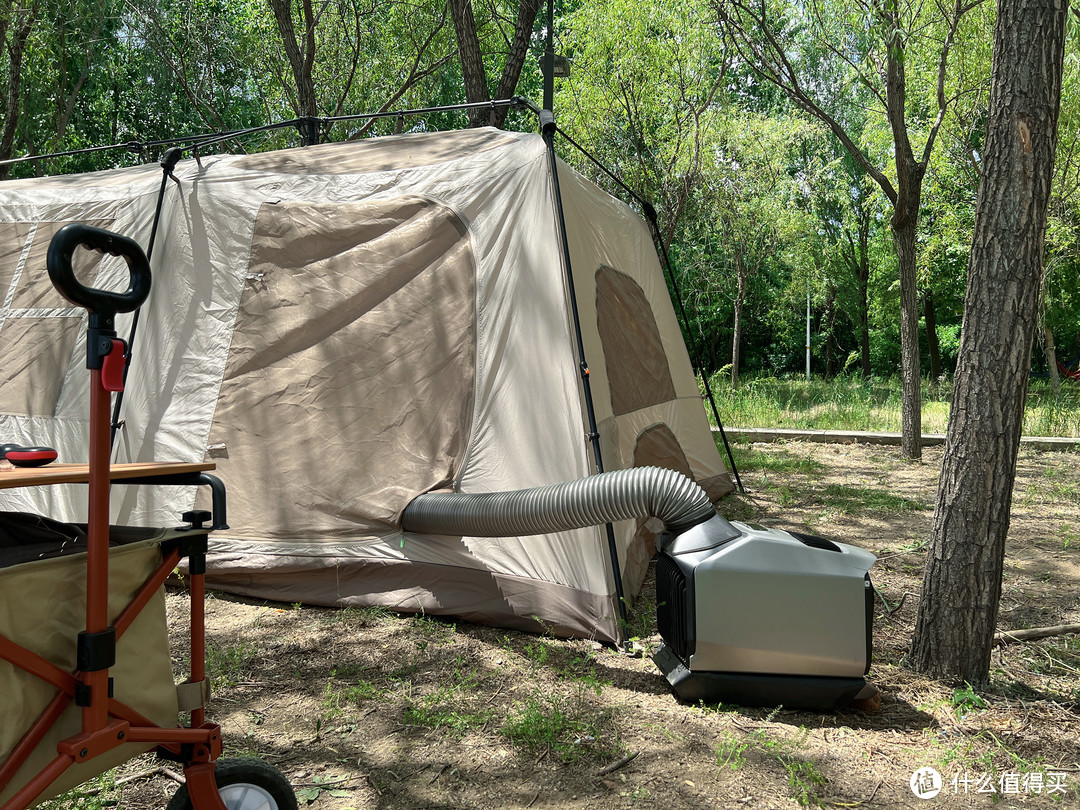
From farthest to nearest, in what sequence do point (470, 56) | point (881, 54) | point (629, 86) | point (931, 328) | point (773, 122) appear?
point (931, 328) < point (773, 122) < point (629, 86) < point (881, 54) < point (470, 56)

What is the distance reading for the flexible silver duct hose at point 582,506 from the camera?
305 cm

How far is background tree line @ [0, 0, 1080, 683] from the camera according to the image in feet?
9.48

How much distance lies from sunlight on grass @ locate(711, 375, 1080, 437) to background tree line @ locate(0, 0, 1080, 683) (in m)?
1.10

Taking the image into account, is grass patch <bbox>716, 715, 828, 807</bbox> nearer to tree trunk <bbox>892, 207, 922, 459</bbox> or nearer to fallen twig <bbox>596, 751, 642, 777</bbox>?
fallen twig <bbox>596, 751, 642, 777</bbox>

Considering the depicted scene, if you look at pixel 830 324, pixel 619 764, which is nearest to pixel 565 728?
pixel 619 764

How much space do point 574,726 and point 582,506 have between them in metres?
0.83

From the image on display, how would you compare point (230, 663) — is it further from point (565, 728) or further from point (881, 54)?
point (881, 54)

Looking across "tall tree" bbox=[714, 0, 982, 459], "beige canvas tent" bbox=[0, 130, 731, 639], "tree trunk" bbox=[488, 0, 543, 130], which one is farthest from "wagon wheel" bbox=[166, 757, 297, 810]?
"tall tree" bbox=[714, 0, 982, 459]

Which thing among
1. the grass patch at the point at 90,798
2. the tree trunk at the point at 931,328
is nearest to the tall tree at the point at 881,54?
the grass patch at the point at 90,798

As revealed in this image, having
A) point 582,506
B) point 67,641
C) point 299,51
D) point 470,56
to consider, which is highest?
point 299,51

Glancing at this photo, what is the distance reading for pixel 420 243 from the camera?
420 cm

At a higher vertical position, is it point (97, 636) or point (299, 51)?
point (299, 51)

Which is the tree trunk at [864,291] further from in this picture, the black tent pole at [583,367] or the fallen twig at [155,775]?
the fallen twig at [155,775]

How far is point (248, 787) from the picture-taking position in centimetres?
188
